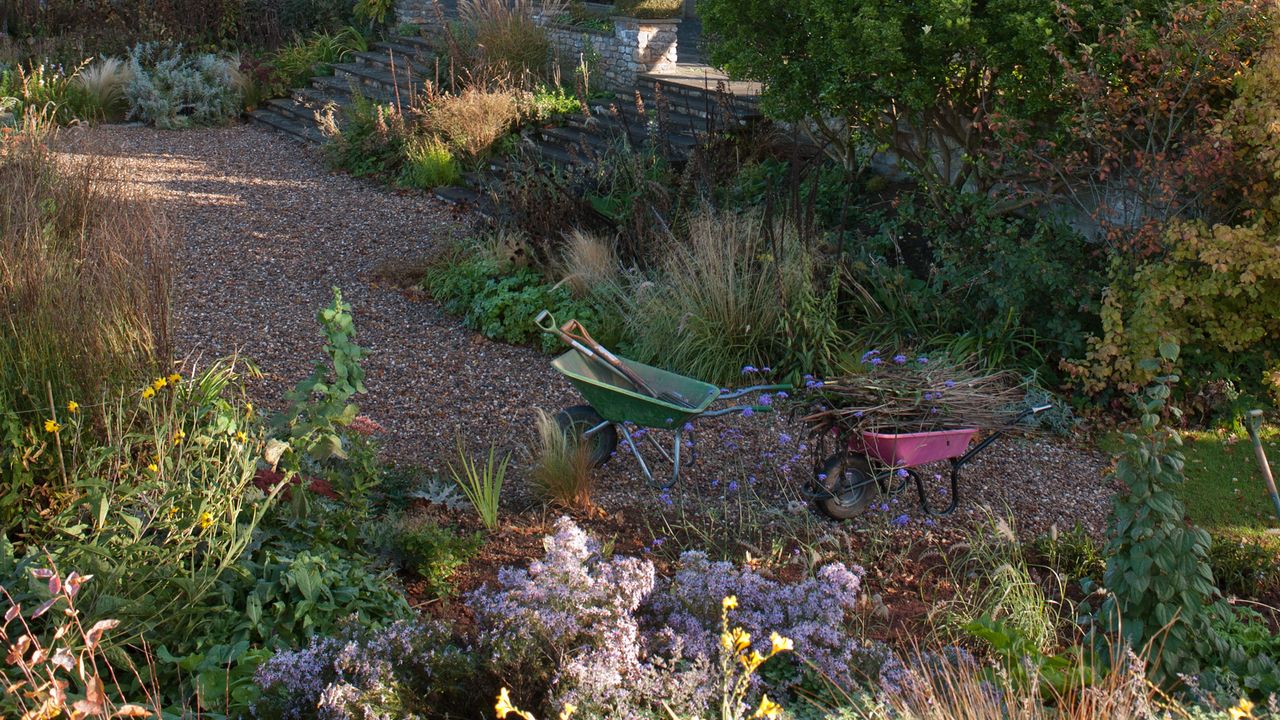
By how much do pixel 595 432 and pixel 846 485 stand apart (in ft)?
3.68

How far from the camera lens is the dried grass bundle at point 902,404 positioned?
4.52 metres

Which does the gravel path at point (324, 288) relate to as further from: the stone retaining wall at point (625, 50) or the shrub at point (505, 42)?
the stone retaining wall at point (625, 50)

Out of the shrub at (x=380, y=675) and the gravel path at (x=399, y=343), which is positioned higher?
the shrub at (x=380, y=675)

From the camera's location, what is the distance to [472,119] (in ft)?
34.8

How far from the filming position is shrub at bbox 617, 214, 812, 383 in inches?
241

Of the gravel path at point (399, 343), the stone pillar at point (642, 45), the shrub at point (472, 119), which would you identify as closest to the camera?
the gravel path at point (399, 343)

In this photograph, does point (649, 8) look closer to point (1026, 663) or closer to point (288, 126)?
point (288, 126)

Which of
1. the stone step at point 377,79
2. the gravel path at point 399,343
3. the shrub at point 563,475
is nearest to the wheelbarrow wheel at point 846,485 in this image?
the gravel path at point 399,343

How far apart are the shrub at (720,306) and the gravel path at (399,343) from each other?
55cm

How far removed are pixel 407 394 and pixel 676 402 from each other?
166 cm

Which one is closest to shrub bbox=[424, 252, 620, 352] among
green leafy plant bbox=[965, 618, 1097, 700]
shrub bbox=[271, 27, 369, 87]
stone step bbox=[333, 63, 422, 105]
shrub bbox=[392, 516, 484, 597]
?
shrub bbox=[392, 516, 484, 597]

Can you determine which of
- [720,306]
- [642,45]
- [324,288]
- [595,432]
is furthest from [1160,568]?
[642,45]

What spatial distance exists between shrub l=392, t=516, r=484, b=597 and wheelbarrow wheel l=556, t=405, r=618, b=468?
1.02m

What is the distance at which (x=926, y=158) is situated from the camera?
7559mm
